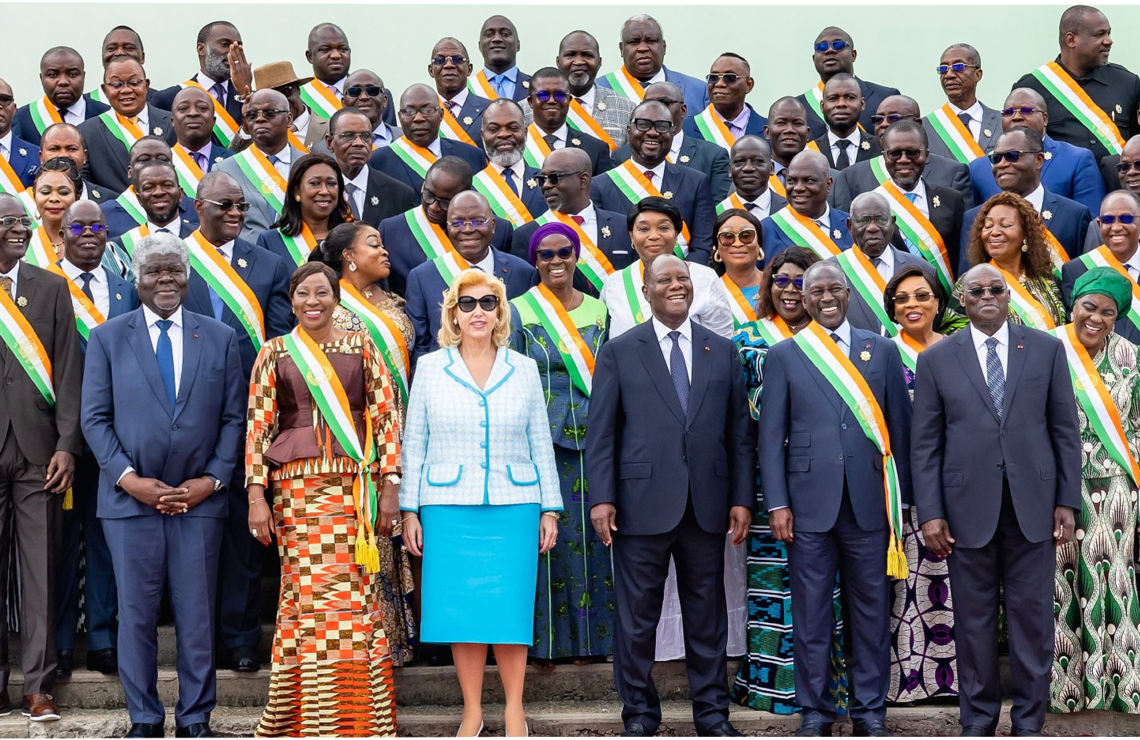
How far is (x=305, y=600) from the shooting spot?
6.75 metres

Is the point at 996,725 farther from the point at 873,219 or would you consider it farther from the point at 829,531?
the point at 873,219

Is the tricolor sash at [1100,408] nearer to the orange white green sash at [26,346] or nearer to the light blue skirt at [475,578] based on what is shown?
the light blue skirt at [475,578]

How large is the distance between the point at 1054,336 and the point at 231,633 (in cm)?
386

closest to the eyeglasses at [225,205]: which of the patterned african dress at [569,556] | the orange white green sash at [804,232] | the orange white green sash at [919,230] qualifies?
the patterned african dress at [569,556]

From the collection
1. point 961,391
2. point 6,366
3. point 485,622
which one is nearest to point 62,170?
point 6,366

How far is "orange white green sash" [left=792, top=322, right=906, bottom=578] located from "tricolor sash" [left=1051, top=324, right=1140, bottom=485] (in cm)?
93

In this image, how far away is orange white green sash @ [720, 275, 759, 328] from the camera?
7777 mm

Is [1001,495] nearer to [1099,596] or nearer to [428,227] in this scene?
[1099,596]

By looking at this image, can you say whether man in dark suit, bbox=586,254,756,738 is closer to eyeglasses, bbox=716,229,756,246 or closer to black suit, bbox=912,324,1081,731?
black suit, bbox=912,324,1081,731

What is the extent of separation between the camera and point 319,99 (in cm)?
1076

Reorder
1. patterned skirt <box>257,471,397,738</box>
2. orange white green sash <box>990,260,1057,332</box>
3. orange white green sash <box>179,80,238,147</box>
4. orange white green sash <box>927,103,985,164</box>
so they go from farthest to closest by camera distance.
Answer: orange white green sash <box>179,80,238,147</box>, orange white green sash <box>927,103,985,164</box>, orange white green sash <box>990,260,1057,332</box>, patterned skirt <box>257,471,397,738</box>

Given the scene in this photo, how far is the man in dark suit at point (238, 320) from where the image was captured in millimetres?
7379

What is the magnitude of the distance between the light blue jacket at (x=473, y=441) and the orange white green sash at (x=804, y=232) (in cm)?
233

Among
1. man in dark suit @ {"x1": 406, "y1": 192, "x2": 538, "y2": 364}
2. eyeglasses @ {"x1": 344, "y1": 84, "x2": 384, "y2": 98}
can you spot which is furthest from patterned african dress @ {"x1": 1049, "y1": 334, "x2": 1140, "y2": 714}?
eyeglasses @ {"x1": 344, "y1": 84, "x2": 384, "y2": 98}
